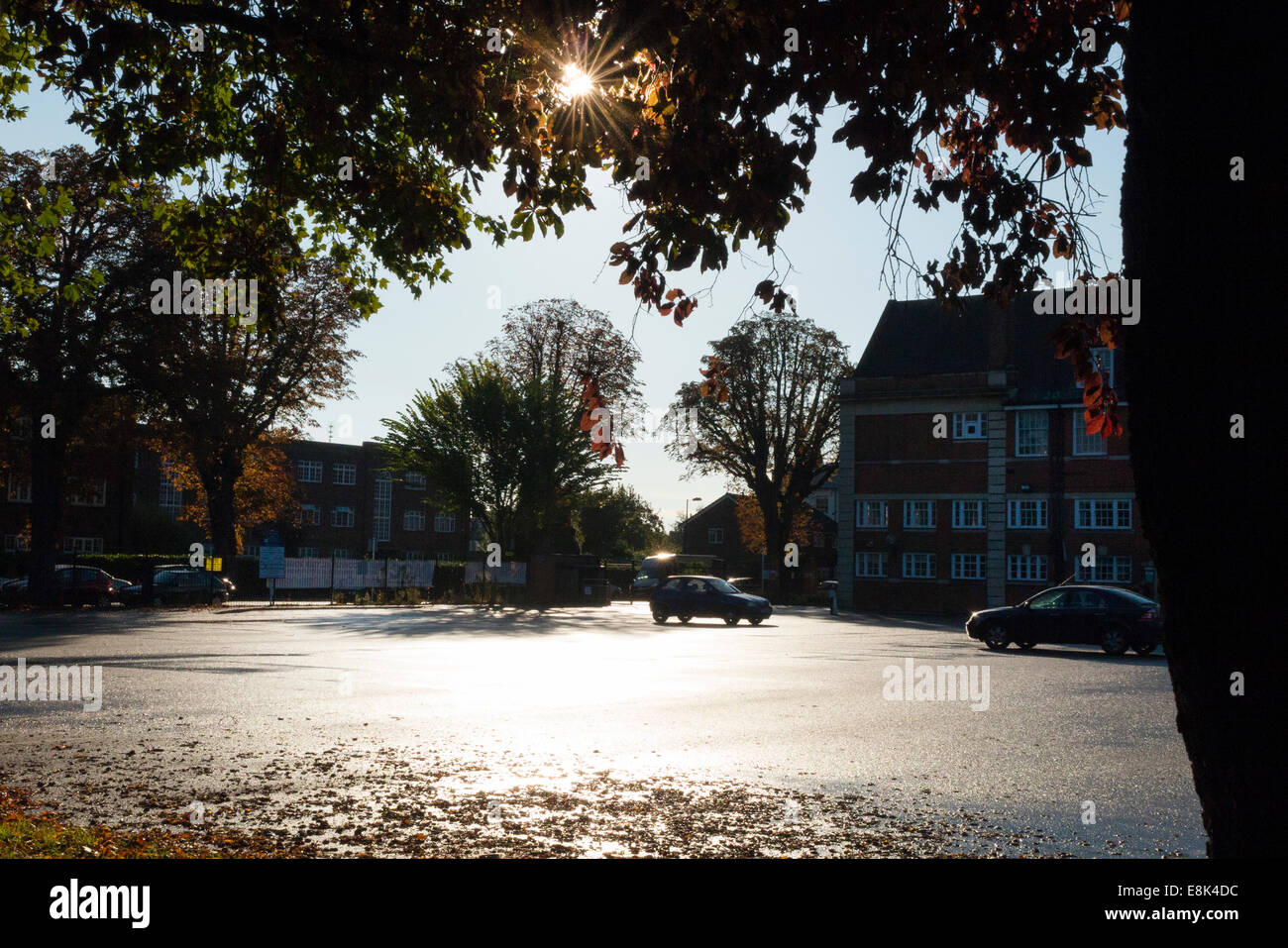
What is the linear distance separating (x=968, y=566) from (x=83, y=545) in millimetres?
51729

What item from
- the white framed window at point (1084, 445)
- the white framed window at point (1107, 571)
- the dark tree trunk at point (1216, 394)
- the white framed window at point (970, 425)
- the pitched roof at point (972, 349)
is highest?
the pitched roof at point (972, 349)

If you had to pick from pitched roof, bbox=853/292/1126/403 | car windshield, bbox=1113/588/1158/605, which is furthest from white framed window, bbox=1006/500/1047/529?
car windshield, bbox=1113/588/1158/605

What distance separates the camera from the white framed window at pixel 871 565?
50875mm

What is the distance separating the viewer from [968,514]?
4894cm

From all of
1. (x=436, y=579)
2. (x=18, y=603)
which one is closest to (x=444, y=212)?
(x=18, y=603)

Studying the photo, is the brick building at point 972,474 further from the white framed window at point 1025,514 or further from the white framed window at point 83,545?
the white framed window at point 83,545

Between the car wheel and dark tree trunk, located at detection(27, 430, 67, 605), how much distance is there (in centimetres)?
2824

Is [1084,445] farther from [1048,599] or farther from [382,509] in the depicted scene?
[382,509]

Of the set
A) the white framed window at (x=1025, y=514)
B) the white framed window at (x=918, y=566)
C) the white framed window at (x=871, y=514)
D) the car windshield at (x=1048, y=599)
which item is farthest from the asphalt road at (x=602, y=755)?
the white framed window at (x=871, y=514)

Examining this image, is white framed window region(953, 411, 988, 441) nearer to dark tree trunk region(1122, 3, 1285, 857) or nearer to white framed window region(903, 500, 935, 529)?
white framed window region(903, 500, 935, 529)

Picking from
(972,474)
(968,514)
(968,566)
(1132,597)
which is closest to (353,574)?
(968,566)

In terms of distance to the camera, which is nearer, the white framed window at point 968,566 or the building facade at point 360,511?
the white framed window at point 968,566

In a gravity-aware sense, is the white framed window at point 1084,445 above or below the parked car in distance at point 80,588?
above
